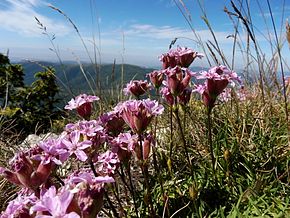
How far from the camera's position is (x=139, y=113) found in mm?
1918

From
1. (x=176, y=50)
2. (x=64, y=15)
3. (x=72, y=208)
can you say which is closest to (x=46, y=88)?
(x=64, y=15)

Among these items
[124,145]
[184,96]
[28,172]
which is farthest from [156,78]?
[28,172]

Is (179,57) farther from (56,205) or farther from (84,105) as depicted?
(56,205)

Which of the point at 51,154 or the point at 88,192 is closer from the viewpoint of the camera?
the point at 88,192

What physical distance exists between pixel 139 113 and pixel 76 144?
41cm

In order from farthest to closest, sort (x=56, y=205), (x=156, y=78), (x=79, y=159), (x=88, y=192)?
1. (x=156, y=78)
2. (x=79, y=159)
3. (x=88, y=192)
4. (x=56, y=205)

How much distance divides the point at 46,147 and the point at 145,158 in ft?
2.49

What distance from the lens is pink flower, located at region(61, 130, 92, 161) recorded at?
161cm

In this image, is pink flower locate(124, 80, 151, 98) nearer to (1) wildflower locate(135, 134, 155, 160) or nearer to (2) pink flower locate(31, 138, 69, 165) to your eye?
(1) wildflower locate(135, 134, 155, 160)

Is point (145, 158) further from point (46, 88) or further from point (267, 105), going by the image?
point (46, 88)

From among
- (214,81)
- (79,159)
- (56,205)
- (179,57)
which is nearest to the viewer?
(56,205)

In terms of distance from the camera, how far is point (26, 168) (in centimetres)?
140

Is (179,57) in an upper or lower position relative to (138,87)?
upper

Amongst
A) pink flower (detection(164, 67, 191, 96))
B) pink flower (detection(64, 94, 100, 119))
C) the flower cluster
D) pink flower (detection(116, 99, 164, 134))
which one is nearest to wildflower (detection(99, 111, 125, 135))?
the flower cluster
